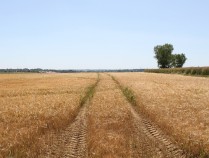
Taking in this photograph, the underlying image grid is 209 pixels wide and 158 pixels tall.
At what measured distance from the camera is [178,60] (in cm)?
19712

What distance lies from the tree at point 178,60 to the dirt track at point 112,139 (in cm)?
17523

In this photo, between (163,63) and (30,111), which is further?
(163,63)

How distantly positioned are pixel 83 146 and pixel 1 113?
418 inches

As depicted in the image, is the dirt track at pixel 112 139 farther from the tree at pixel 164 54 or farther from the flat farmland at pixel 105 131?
the tree at pixel 164 54

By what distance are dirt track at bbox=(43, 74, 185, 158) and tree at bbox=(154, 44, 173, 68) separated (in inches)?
6443

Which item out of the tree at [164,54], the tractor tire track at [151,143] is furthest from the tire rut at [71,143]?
the tree at [164,54]

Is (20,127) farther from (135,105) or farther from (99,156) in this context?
(135,105)

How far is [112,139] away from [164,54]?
171668mm

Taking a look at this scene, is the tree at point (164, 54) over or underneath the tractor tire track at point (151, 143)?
over

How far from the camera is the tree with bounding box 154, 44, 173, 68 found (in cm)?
18275

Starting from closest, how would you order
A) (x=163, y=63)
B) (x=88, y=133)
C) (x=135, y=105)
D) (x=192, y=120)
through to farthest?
1. (x=88, y=133)
2. (x=192, y=120)
3. (x=135, y=105)
4. (x=163, y=63)

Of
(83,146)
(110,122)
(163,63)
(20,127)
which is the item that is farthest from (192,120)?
(163,63)

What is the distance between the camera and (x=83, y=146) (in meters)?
13.9

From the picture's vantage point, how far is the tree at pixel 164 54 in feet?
600
